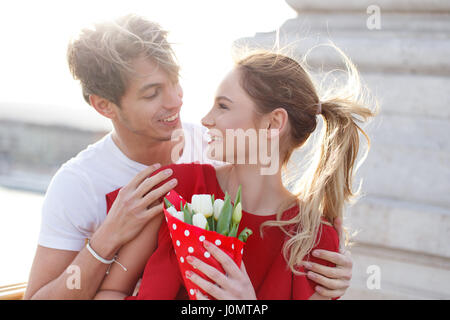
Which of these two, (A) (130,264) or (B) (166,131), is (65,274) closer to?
(A) (130,264)

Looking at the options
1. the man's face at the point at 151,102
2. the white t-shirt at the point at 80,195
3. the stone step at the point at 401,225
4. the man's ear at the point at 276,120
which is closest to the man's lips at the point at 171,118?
the man's face at the point at 151,102

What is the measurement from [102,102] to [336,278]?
1.36m

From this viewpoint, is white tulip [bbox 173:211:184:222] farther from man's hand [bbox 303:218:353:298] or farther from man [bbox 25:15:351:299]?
man's hand [bbox 303:218:353:298]

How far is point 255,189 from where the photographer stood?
7.01 ft

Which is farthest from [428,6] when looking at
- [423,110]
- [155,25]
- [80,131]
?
[80,131]

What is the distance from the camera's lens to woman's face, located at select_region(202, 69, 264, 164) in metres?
2.02

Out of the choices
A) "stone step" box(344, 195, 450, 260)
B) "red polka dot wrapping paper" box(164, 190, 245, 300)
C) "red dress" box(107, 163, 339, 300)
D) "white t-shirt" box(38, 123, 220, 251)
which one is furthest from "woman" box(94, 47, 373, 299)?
"stone step" box(344, 195, 450, 260)

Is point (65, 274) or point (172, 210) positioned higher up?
point (172, 210)

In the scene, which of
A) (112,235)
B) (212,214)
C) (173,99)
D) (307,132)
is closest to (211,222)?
(212,214)

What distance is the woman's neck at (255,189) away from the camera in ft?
6.97

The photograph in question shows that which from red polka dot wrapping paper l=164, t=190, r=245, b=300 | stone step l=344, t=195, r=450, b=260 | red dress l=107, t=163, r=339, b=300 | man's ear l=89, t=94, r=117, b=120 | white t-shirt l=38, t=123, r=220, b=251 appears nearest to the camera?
red polka dot wrapping paper l=164, t=190, r=245, b=300

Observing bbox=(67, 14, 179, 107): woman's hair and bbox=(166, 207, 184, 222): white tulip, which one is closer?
bbox=(166, 207, 184, 222): white tulip

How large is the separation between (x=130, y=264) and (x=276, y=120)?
0.81 meters

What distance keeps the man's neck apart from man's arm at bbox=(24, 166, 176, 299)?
0.42m
